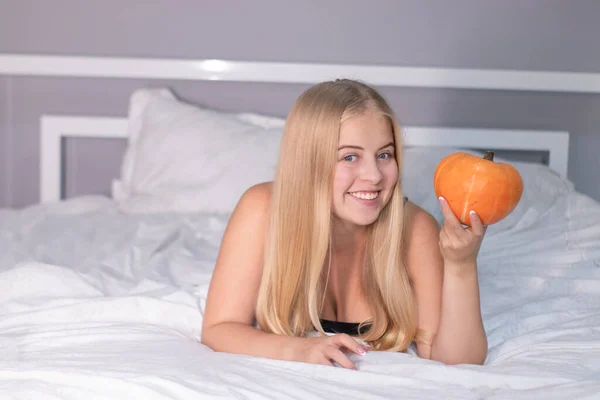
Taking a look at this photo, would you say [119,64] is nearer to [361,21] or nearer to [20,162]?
[20,162]

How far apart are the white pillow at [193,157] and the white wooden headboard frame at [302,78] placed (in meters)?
0.15

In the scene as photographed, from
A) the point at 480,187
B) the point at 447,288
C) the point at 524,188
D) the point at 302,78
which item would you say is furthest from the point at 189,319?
the point at 302,78

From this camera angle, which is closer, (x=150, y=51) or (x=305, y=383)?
(x=305, y=383)

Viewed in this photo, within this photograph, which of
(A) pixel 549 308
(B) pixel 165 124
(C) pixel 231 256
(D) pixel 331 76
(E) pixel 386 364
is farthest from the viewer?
(D) pixel 331 76

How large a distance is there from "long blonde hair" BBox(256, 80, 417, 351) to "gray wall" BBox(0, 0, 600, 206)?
1.27 m

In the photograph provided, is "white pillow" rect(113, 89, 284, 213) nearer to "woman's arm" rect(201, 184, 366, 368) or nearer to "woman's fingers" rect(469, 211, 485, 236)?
"woman's arm" rect(201, 184, 366, 368)

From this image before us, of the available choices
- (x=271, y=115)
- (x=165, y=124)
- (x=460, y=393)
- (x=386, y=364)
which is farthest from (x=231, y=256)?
(x=271, y=115)

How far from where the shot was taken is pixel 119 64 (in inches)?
103

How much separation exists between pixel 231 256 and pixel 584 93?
1.70 m

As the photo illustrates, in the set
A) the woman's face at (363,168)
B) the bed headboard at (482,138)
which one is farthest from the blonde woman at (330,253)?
the bed headboard at (482,138)

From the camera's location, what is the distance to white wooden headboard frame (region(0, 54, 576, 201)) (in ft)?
8.39

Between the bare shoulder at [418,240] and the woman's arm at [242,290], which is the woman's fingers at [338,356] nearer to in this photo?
the woman's arm at [242,290]

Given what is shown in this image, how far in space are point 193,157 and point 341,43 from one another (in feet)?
2.21

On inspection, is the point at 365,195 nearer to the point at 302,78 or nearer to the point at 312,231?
the point at 312,231
